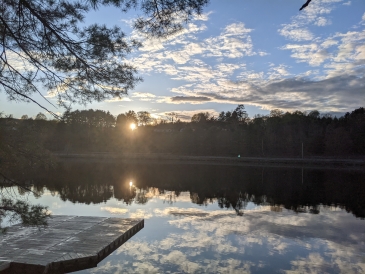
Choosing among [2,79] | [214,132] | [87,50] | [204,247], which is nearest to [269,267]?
[204,247]

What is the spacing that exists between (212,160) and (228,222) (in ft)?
102

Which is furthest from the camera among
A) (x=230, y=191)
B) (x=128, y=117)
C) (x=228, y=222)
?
(x=128, y=117)

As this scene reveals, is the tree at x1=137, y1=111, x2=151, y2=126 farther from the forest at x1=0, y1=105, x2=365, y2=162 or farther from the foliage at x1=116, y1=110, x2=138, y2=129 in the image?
the forest at x1=0, y1=105, x2=365, y2=162

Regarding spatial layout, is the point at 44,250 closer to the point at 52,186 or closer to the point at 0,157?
the point at 0,157

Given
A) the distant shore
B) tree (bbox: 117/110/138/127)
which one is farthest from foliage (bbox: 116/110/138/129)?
the distant shore

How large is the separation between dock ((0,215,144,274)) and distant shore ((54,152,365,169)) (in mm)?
30019

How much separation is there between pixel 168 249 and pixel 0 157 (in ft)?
17.1

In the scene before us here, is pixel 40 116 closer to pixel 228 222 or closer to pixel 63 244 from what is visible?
pixel 63 244

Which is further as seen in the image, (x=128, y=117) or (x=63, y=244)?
(x=128, y=117)

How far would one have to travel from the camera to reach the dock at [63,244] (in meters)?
5.80

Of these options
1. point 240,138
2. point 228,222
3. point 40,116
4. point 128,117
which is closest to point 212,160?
point 240,138

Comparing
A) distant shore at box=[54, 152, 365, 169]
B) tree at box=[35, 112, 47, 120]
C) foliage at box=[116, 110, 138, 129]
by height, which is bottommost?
distant shore at box=[54, 152, 365, 169]

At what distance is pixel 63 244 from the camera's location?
688 centimetres

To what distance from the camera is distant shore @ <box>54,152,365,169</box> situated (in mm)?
38188
